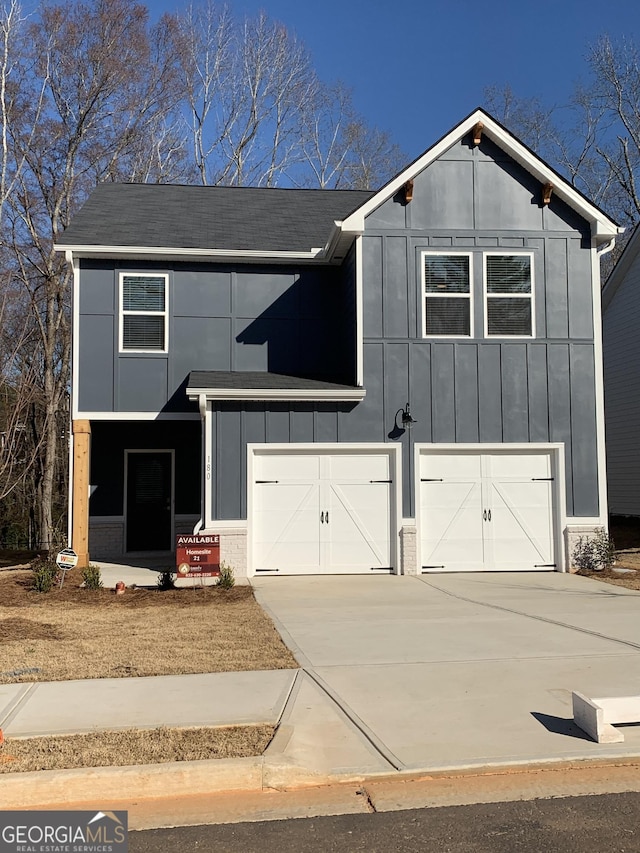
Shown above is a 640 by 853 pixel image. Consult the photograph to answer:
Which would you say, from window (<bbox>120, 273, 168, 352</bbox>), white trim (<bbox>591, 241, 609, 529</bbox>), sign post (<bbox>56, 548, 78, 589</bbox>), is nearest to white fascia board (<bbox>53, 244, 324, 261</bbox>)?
window (<bbox>120, 273, 168, 352</bbox>)

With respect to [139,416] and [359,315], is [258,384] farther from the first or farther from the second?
[139,416]

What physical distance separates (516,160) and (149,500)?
401 inches

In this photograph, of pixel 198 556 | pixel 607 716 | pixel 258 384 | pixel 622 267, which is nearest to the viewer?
pixel 607 716

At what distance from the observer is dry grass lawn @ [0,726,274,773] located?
4.71 m

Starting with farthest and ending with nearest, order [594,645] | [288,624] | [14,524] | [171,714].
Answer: [14,524] < [288,624] < [594,645] < [171,714]

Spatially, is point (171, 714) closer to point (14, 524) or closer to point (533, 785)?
point (533, 785)

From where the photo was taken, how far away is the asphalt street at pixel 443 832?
12.6 ft

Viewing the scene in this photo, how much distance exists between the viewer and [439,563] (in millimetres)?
13977

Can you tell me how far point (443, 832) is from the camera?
4.01m

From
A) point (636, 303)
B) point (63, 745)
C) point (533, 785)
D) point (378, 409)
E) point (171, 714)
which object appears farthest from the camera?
point (636, 303)

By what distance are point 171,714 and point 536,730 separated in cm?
258

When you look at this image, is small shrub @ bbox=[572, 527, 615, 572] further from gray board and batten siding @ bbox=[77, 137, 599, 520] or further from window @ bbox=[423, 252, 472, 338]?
window @ bbox=[423, 252, 472, 338]

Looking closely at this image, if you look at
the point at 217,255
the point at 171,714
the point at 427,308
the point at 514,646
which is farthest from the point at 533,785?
the point at 217,255

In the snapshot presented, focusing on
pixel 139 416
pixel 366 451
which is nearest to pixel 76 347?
pixel 139 416
